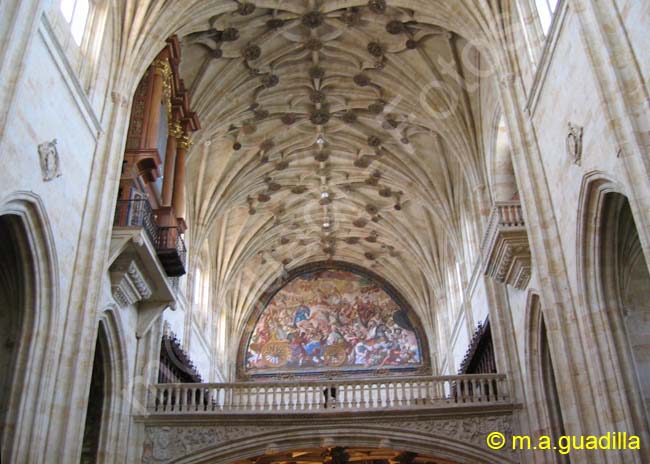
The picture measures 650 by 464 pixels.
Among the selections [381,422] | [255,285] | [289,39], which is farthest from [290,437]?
[255,285]

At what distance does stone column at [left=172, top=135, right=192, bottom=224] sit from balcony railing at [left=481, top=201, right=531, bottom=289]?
22.5 feet

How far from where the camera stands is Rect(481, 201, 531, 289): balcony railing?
14.0 metres

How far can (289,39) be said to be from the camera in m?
19.4

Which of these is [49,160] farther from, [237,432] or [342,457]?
[342,457]

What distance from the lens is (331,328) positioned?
2886 cm

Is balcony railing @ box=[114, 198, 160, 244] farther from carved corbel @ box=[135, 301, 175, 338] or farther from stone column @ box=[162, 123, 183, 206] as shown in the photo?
carved corbel @ box=[135, 301, 175, 338]

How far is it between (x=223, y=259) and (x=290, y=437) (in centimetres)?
1160

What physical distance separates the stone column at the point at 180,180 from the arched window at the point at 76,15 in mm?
4895

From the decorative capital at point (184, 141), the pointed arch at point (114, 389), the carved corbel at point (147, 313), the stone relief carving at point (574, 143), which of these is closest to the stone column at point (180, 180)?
the decorative capital at point (184, 141)

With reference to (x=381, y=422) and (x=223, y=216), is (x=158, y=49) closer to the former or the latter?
(x=381, y=422)

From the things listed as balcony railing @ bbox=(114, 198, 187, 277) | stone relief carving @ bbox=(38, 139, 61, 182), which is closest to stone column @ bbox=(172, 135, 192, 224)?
balcony railing @ bbox=(114, 198, 187, 277)

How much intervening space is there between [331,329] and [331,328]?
0.05 m

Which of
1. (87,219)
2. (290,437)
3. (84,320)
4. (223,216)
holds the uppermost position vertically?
(223,216)

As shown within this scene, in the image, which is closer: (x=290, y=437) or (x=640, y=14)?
(x=640, y=14)
